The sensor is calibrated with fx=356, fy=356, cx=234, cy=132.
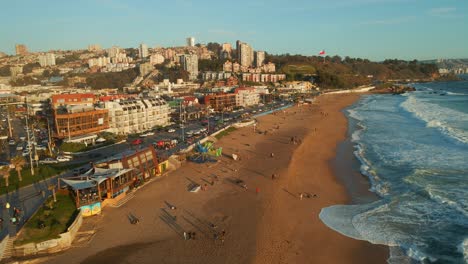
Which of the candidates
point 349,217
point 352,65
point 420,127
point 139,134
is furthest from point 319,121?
point 352,65

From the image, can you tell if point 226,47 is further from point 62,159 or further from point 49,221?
point 49,221

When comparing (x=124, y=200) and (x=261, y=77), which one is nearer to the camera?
(x=124, y=200)

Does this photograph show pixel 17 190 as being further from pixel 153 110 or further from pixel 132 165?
pixel 153 110

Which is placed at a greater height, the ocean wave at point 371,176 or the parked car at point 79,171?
the parked car at point 79,171

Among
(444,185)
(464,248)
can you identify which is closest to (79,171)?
(464,248)

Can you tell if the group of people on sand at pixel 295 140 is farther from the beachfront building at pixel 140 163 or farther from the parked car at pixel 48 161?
the parked car at pixel 48 161

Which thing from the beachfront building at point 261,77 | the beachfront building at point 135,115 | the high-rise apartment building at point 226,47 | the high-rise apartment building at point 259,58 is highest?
the high-rise apartment building at point 226,47

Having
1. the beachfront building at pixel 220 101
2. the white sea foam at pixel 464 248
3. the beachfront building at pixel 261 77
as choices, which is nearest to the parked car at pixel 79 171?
the white sea foam at pixel 464 248
